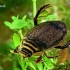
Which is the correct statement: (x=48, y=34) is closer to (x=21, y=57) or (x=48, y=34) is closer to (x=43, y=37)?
(x=43, y=37)

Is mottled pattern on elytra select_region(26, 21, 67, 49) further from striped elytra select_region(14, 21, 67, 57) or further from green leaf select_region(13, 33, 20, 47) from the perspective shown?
green leaf select_region(13, 33, 20, 47)

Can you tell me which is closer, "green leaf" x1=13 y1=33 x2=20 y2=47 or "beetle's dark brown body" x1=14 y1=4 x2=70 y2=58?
"beetle's dark brown body" x1=14 y1=4 x2=70 y2=58

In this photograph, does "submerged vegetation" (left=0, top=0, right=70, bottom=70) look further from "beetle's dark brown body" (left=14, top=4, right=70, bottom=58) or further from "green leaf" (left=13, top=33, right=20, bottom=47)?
"beetle's dark brown body" (left=14, top=4, right=70, bottom=58)

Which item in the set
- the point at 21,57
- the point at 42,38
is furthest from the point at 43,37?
the point at 21,57

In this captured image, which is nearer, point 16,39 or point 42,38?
point 42,38

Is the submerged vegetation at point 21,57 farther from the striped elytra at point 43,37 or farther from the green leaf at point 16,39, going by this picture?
the striped elytra at point 43,37

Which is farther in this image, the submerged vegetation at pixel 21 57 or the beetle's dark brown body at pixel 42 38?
the submerged vegetation at pixel 21 57

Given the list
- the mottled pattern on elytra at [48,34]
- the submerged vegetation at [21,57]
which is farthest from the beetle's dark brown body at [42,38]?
the submerged vegetation at [21,57]

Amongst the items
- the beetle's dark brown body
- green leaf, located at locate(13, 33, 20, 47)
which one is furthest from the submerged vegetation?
the beetle's dark brown body

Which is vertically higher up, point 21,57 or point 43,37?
point 43,37
